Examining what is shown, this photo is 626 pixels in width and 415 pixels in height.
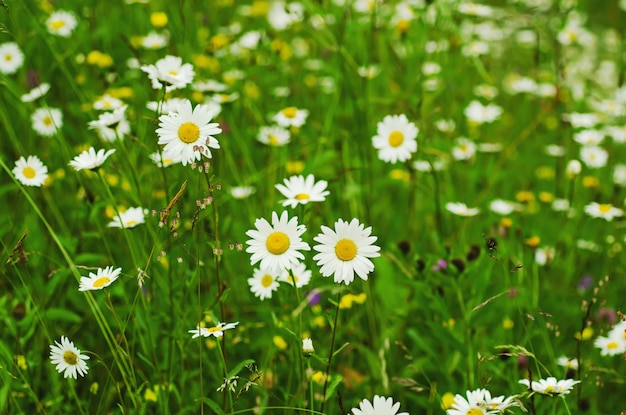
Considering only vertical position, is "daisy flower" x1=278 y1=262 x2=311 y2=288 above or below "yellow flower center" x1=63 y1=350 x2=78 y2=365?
above

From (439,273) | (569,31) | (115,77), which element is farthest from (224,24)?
(439,273)

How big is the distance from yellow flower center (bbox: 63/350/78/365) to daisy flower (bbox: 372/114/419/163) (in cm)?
107

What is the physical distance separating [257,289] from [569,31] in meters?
2.41

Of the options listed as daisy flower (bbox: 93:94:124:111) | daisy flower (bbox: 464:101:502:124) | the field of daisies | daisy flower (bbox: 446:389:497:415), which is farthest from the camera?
daisy flower (bbox: 464:101:502:124)

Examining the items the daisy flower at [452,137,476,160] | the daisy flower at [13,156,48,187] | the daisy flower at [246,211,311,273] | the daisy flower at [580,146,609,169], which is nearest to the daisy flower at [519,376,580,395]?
the daisy flower at [246,211,311,273]

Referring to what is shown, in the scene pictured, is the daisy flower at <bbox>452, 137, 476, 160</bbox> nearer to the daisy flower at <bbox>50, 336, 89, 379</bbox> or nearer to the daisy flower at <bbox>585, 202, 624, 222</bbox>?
the daisy flower at <bbox>585, 202, 624, 222</bbox>

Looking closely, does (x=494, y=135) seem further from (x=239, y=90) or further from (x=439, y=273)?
(x=439, y=273)

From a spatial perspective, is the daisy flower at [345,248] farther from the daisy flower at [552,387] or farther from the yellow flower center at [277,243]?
the daisy flower at [552,387]

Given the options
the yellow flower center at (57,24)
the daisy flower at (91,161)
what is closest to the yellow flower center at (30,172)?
the daisy flower at (91,161)

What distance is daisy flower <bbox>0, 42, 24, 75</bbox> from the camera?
2.49 m

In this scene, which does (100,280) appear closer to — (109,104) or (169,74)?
(169,74)

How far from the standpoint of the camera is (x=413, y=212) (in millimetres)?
2500

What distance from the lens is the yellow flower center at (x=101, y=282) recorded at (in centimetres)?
134

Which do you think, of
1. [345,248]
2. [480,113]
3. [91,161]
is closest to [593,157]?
[480,113]
